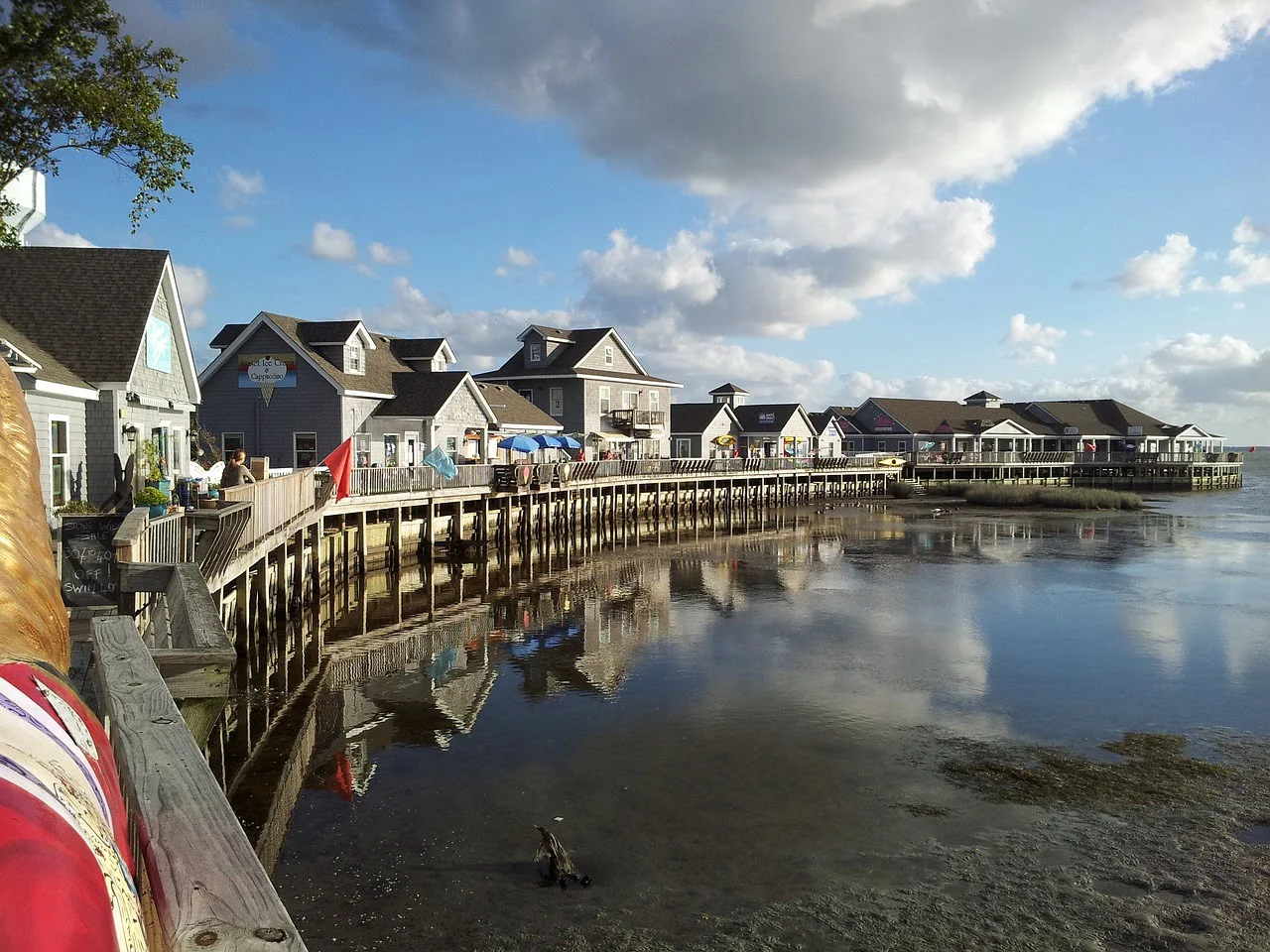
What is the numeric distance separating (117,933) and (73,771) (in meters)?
0.28

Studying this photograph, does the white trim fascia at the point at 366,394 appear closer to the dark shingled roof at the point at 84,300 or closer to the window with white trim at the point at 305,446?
the window with white trim at the point at 305,446

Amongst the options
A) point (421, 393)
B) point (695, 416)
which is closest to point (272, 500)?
point (421, 393)

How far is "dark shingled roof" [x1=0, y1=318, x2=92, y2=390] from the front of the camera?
61.5 ft

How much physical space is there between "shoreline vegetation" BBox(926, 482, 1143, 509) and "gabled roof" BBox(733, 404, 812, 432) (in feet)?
50.3

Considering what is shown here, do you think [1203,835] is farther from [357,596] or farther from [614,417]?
[614,417]

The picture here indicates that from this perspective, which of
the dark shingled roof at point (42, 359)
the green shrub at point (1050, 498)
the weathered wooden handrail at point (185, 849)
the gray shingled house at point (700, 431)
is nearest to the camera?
the weathered wooden handrail at point (185, 849)

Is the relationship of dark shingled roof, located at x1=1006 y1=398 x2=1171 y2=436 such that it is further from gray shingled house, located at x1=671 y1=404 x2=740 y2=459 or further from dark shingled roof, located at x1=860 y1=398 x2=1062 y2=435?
gray shingled house, located at x1=671 y1=404 x2=740 y2=459

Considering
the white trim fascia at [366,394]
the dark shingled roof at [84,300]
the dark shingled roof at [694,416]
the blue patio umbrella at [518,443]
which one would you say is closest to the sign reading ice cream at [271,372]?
the white trim fascia at [366,394]

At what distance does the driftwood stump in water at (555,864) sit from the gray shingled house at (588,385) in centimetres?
4611

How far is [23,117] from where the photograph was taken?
18.2 metres

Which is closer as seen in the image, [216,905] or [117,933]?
[117,933]

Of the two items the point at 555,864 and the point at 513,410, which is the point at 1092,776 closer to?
the point at 555,864

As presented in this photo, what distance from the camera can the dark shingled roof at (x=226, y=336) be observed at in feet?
135

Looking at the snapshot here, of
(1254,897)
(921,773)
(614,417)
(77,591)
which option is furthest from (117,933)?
(614,417)
